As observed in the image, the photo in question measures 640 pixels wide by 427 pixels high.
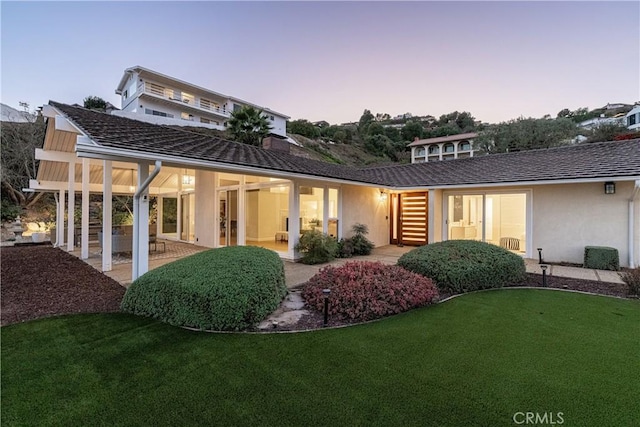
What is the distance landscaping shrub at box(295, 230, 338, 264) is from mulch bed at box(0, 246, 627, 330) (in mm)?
4763

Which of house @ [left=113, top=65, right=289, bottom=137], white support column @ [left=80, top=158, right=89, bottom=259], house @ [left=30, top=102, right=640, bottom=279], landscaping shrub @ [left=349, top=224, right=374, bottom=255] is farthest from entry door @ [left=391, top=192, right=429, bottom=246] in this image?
house @ [left=113, top=65, right=289, bottom=137]

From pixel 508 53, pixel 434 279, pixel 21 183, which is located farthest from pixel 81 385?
pixel 21 183

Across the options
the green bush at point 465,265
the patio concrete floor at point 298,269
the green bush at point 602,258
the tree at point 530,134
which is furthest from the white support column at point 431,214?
the tree at point 530,134

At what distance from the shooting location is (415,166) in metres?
17.6

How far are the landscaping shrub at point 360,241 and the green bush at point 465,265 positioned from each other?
461cm

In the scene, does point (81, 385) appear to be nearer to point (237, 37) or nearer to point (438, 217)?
point (438, 217)

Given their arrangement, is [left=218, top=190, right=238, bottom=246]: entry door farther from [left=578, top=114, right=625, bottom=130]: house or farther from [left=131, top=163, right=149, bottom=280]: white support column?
[left=578, top=114, right=625, bottom=130]: house

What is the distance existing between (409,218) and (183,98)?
35.8 metres

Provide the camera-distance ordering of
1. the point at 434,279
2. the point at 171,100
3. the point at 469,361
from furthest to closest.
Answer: the point at 171,100 → the point at 434,279 → the point at 469,361

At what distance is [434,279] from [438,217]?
25.3 feet

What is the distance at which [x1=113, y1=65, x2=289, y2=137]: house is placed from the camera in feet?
112

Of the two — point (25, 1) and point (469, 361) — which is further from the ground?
point (25, 1)

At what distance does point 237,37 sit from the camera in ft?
48.8

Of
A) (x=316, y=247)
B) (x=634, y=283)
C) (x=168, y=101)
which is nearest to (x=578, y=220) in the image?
(x=634, y=283)
